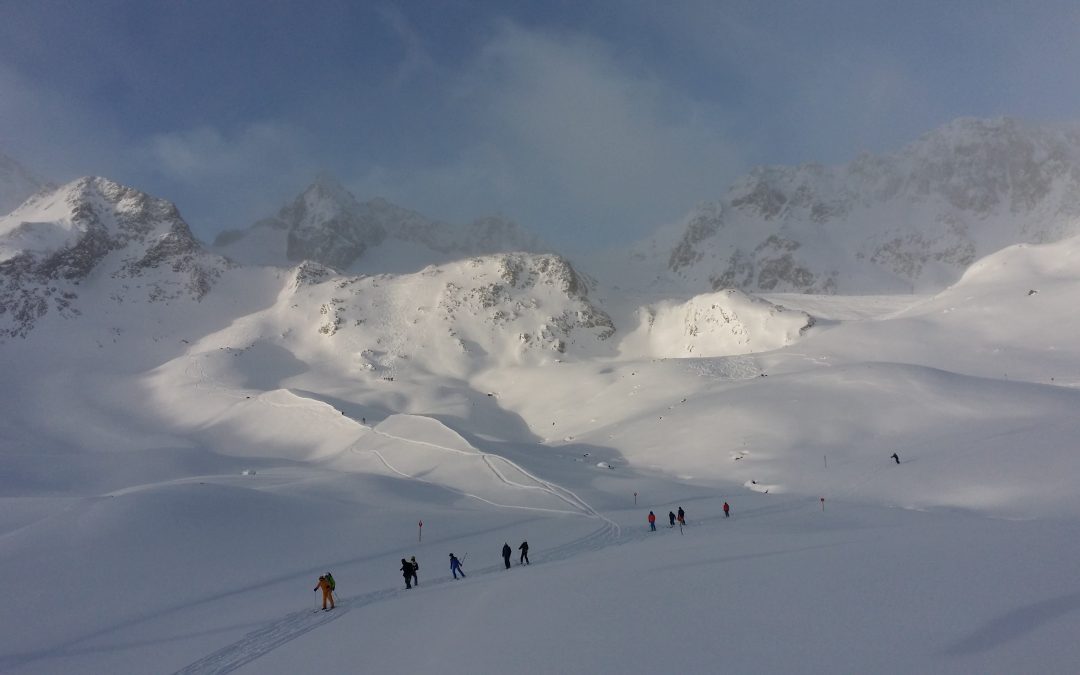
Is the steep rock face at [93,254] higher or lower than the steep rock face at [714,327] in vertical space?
higher

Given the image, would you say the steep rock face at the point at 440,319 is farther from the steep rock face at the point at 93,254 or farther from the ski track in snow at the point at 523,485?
the ski track in snow at the point at 523,485

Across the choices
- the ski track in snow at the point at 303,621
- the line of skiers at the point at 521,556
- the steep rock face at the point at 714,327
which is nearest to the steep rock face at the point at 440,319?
the steep rock face at the point at 714,327

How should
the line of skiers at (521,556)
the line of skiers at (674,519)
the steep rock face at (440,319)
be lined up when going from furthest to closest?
1. the steep rock face at (440,319)
2. the line of skiers at (674,519)
3. the line of skiers at (521,556)

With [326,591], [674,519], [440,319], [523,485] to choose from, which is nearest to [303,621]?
[326,591]

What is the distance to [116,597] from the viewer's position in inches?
731

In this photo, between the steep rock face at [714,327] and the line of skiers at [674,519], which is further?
the steep rock face at [714,327]

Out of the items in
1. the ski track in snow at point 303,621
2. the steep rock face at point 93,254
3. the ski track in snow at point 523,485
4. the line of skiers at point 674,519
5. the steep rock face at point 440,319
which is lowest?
the ski track in snow at point 303,621

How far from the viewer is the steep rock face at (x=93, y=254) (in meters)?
112

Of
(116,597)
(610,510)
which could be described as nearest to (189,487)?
(116,597)

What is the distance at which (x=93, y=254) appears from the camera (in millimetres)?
126938

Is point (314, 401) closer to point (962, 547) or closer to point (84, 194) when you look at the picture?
point (962, 547)

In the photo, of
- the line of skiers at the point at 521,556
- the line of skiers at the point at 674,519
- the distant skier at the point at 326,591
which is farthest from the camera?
the line of skiers at the point at 674,519

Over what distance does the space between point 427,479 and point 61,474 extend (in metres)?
31.1

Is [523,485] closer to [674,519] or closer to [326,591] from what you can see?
[674,519]
